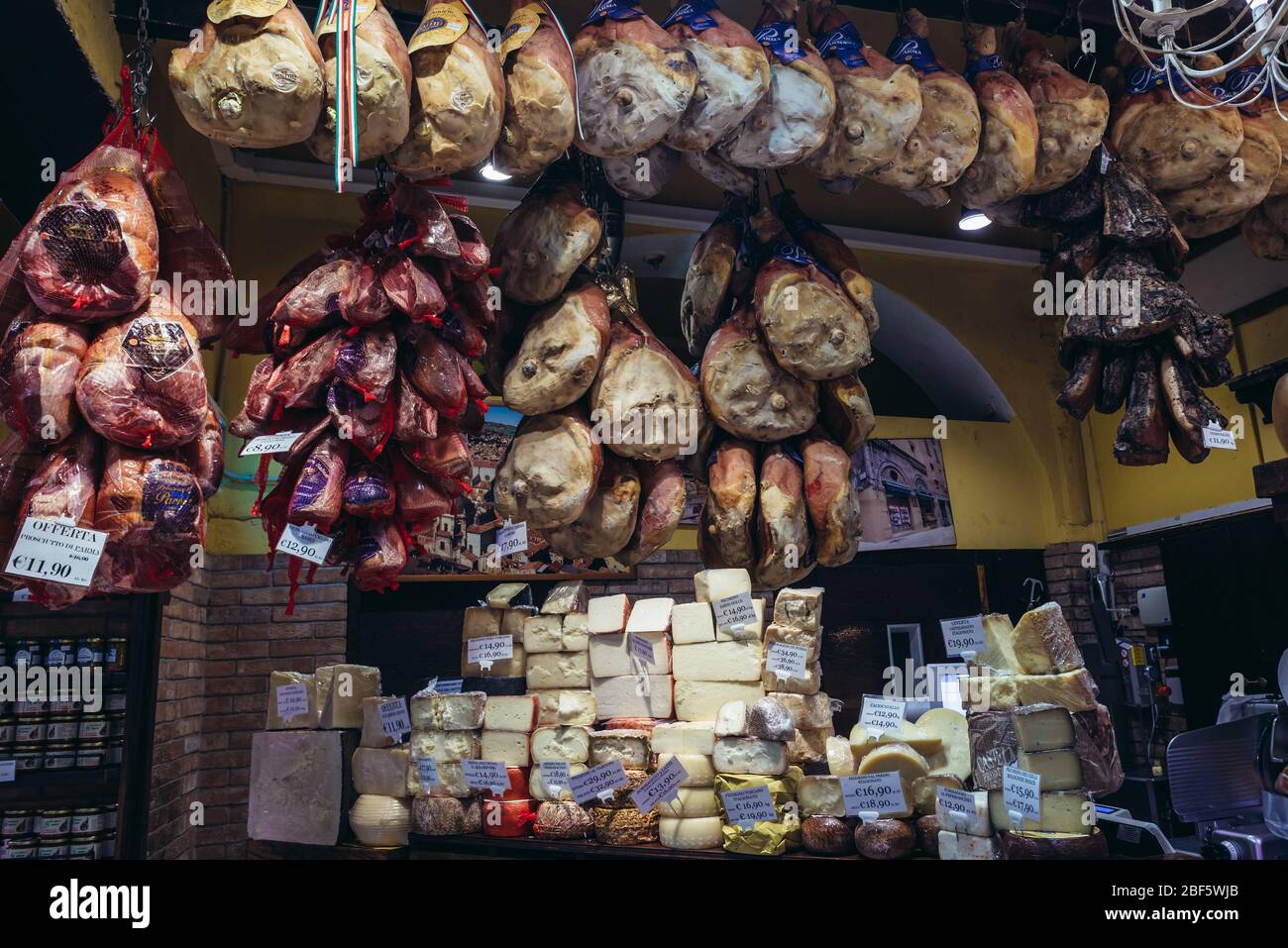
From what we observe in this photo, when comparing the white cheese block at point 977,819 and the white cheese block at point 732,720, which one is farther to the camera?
the white cheese block at point 732,720

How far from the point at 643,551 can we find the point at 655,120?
1.19 meters

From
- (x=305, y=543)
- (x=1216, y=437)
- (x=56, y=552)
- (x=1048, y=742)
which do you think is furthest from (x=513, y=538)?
(x=1216, y=437)

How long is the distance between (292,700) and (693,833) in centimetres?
185

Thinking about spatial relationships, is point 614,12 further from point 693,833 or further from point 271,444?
point 693,833

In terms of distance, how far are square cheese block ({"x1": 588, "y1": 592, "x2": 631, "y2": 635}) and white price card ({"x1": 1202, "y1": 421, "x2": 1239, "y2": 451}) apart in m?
2.19

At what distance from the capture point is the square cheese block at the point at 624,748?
3.77m

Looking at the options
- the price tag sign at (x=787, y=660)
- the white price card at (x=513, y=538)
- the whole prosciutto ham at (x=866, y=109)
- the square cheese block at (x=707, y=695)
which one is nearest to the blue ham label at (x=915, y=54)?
the whole prosciutto ham at (x=866, y=109)

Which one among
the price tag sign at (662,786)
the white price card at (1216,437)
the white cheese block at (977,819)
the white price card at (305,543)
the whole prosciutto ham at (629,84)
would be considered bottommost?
the white cheese block at (977,819)

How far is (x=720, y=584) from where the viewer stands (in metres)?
3.99

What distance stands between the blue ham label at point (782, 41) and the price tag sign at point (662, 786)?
7.76 ft

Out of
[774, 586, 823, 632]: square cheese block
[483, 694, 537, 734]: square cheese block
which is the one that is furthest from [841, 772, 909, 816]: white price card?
[483, 694, 537, 734]: square cheese block

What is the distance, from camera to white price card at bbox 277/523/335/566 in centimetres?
220

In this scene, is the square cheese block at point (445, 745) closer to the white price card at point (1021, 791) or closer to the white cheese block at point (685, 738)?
the white cheese block at point (685, 738)
